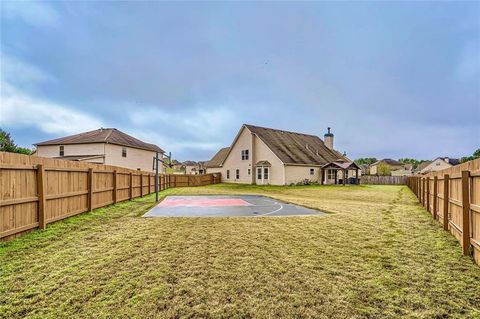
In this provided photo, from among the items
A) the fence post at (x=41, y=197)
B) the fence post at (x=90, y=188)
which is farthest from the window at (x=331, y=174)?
the fence post at (x=41, y=197)

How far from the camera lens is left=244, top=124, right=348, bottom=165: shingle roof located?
112 feet

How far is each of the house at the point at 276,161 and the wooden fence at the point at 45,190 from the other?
22.7m

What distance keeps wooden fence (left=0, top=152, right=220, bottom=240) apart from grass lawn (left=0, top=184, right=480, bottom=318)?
0.49m

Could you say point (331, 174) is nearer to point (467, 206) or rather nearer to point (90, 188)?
point (90, 188)

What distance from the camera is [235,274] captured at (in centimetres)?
423

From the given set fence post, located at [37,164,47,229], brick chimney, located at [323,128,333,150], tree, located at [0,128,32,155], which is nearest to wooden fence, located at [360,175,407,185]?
brick chimney, located at [323,128,333,150]

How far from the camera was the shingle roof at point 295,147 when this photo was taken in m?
34.1

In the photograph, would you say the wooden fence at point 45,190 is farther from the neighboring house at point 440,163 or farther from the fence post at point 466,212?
the neighboring house at point 440,163

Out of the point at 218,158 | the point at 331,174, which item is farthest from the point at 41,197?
the point at 218,158

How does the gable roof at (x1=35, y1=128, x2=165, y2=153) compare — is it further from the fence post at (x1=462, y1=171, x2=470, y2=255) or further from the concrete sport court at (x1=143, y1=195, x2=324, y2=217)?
the fence post at (x1=462, y1=171, x2=470, y2=255)

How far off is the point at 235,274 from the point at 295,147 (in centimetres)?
3436

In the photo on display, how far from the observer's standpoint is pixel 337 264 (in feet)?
15.5

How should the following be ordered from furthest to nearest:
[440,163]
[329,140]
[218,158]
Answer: [440,163] < [218,158] < [329,140]

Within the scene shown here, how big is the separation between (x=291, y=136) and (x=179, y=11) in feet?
79.6
